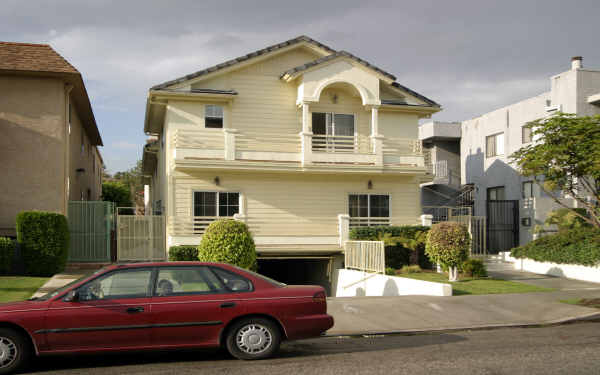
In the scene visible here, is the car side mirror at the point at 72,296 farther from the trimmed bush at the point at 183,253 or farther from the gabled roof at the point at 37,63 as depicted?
the gabled roof at the point at 37,63

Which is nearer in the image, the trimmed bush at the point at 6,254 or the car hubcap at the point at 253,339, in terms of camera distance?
the car hubcap at the point at 253,339

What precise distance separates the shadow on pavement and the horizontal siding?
1176 centimetres

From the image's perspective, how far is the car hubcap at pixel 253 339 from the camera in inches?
308

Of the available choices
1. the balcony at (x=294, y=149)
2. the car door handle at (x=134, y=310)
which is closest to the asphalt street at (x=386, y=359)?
the car door handle at (x=134, y=310)

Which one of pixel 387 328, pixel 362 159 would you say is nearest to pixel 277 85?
pixel 362 159

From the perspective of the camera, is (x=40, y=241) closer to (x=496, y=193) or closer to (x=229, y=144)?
(x=229, y=144)

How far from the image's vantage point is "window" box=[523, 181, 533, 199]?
89.7 feet

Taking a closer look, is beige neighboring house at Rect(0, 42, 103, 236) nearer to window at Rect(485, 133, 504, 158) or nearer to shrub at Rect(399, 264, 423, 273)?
shrub at Rect(399, 264, 423, 273)

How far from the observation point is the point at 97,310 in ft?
24.4

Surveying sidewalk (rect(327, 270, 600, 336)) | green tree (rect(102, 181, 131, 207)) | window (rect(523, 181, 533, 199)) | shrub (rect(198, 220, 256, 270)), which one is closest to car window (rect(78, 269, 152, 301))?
sidewalk (rect(327, 270, 600, 336))

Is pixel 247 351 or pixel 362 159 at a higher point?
pixel 362 159

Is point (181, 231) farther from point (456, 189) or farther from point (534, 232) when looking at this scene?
point (456, 189)

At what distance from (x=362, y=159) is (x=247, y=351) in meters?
14.1

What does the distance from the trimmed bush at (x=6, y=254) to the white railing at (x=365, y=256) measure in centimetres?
986
